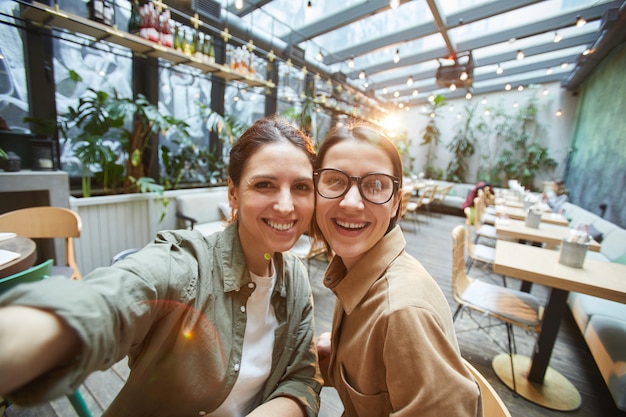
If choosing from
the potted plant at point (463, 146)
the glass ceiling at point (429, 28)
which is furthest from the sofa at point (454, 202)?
the glass ceiling at point (429, 28)

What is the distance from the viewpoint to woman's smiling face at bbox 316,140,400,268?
0.87 m

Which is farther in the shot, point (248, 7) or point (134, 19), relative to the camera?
point (248, 7)

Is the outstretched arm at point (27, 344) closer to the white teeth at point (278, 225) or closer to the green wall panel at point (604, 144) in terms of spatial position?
the white teeth at point (278, 225)

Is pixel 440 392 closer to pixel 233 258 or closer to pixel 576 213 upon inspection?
pixel 233 258

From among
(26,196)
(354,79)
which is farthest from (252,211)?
(354,79)

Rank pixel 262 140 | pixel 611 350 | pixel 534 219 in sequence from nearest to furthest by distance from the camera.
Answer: pixel 262 140 → pixel 611 350 → pixel 534 219

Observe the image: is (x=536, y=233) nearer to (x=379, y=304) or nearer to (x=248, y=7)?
(x=379, y=304)

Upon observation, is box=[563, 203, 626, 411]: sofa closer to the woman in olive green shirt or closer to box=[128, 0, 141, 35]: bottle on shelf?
the woman in olive green shirt

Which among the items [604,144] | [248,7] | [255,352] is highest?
[248,7]

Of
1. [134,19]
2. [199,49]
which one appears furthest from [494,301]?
[134,19]

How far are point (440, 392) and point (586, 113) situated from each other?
10199 mm

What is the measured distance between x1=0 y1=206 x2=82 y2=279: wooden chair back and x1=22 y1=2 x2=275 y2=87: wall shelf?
5.77ft

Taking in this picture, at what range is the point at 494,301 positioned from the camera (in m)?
2.09

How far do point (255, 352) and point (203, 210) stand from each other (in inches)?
136
